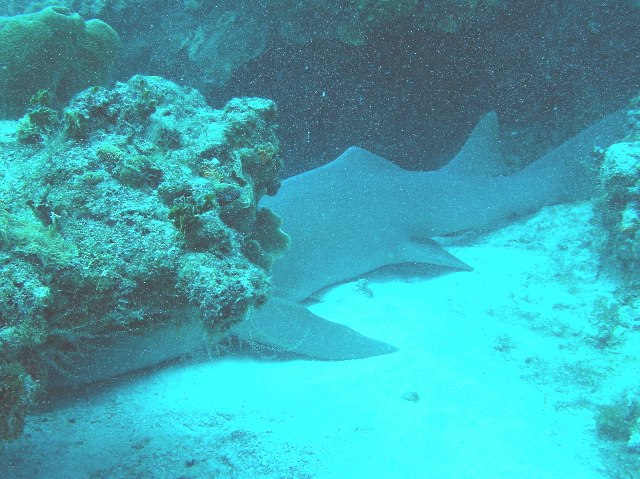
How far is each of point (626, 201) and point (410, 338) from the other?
2607mm

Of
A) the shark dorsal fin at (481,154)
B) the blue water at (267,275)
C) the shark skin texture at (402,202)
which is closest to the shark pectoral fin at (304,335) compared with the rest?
the blue water at (267,275)

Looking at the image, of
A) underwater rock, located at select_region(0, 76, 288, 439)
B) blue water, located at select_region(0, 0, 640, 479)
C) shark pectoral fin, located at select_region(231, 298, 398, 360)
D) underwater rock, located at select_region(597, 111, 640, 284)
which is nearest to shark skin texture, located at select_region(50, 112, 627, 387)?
blue water, located at select_region(0, 0, 640, 479)

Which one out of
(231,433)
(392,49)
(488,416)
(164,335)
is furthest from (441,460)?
(392,49)

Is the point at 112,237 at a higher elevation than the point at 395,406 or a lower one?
higher

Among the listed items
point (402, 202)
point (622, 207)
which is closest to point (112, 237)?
point (402, 202)

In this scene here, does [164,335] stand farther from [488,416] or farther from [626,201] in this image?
[626,201]

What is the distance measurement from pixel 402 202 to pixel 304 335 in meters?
2.53

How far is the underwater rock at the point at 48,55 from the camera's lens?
3.80m

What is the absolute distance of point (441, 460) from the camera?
215 cm

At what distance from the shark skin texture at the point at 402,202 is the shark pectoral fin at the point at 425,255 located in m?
0.01

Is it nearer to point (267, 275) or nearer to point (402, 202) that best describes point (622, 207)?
point (402, 202)

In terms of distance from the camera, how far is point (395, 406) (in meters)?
2.55

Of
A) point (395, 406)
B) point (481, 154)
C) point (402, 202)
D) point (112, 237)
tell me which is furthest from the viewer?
point (481, 154)

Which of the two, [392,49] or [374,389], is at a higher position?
[392,49]
